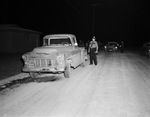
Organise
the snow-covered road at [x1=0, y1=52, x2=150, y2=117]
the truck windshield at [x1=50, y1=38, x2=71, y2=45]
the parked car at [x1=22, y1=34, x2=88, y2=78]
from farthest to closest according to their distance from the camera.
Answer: the truck windshield at [x1=50, y1=38, x2=71, y2=45] → the parked car at [x1=22, y1=34, x2=88, y2=78] → the snow-covered road at [x1=0, y1=52, x2=150, y2=117]

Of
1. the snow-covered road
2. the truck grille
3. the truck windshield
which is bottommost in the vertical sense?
the snow-covered road

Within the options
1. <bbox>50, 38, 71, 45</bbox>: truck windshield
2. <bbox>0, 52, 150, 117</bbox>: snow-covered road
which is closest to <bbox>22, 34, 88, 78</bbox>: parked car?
<bbox>0, 52, 150, 117</bbox>: snow-covered road

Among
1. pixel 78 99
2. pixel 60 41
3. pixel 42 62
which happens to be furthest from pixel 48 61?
pixel 78 99

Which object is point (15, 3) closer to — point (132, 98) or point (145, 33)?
point (145, 33)

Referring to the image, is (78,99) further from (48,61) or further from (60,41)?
(60,41)

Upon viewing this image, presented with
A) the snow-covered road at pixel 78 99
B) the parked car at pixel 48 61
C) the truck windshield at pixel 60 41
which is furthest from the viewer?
the truck windshield at pixel 60 41

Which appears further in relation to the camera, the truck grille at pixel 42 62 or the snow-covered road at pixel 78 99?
the truck grille at pixel 42 62

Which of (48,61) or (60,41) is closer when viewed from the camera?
(48,61)

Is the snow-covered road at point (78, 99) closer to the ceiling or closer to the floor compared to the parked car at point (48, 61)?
closer to the floor

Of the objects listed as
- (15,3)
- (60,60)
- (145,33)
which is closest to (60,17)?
(15,3)

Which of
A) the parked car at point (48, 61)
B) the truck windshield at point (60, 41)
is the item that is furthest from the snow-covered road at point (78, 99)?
the truck windshield at point (60, 41)

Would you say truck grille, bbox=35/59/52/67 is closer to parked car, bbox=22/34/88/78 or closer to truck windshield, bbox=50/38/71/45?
parked car, bbox=22/34/88/78

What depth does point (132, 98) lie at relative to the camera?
6.18 m

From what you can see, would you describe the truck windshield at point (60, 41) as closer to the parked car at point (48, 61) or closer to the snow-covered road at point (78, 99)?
the parked car at point (48, 61)
